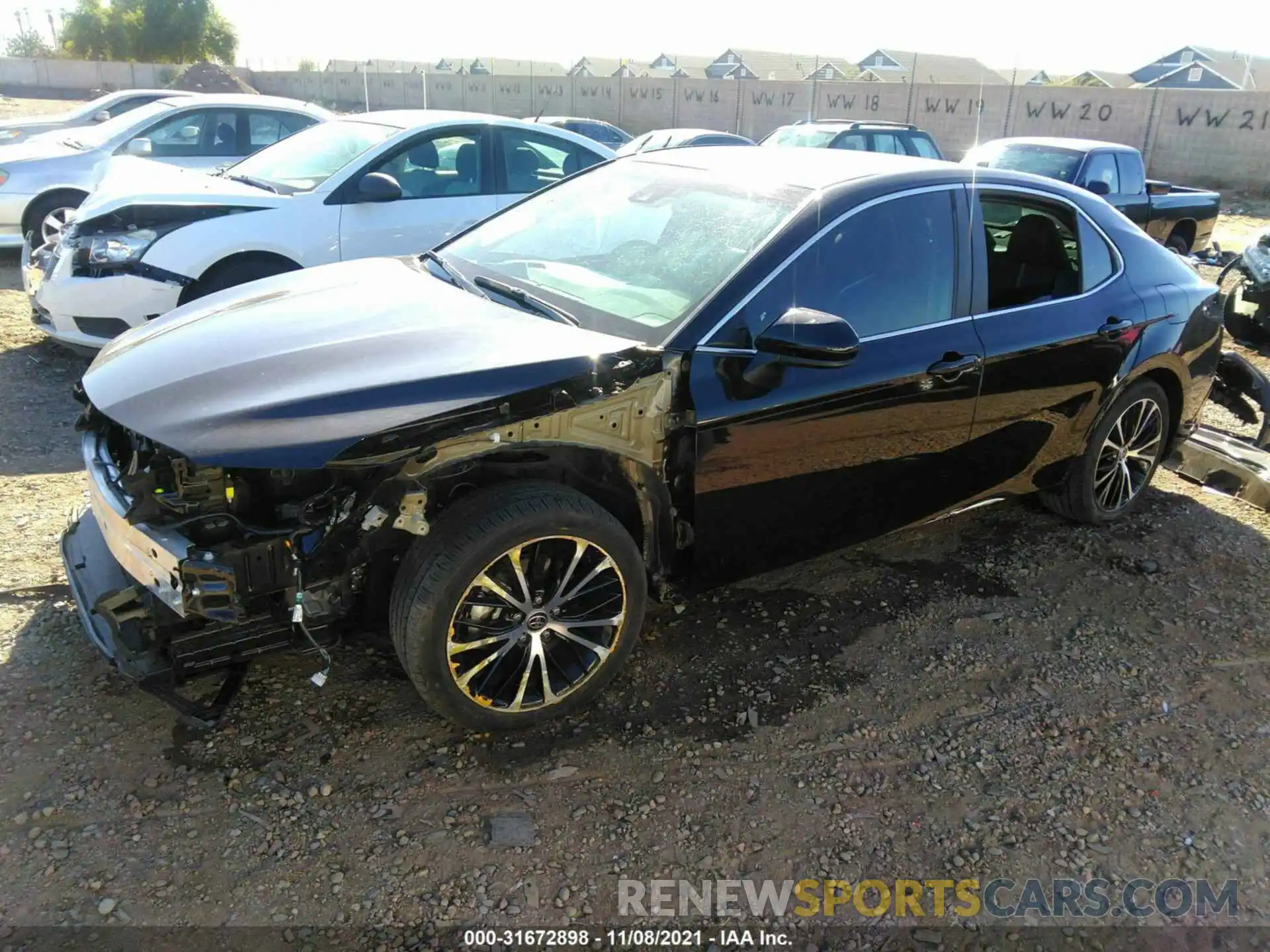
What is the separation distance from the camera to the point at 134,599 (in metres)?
2.72

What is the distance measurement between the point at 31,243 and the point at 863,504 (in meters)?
7.53

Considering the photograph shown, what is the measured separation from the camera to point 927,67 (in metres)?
55.3

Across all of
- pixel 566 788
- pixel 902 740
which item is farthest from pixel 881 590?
pixel 566 788

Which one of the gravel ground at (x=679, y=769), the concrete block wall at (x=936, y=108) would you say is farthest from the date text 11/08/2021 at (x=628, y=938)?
the concrete block wall at (x=936, y=108)

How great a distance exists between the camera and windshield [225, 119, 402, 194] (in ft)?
20.6

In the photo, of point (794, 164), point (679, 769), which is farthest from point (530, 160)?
point (679, 769)

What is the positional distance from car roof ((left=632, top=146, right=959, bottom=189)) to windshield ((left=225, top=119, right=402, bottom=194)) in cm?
306

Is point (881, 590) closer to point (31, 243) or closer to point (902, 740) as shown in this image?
point (902, 740)

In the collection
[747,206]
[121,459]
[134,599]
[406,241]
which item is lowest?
[134,599]

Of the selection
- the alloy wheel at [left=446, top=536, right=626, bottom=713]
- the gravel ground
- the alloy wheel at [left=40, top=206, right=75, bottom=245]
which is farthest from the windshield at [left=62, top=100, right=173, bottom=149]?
the alloy wheel at [left=446, top=536, right=626, bottom=713]

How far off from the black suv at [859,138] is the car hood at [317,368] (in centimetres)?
1084

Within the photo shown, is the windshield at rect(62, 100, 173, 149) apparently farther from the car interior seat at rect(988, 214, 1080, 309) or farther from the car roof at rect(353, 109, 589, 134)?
the car interior seat at rect(988, 214, 1080, 309)

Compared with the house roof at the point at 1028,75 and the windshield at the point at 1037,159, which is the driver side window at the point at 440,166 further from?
the house roof at the point at 1028,75

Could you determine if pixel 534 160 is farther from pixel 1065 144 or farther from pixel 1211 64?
pixel 1211 64
